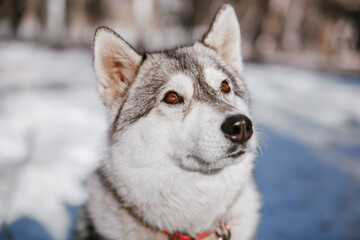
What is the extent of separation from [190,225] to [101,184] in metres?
0.84

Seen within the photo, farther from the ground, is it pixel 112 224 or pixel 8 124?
pixel 112 224

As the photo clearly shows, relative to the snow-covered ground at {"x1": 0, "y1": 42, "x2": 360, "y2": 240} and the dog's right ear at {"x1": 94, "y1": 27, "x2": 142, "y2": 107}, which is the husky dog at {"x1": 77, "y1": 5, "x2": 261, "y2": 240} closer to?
the dog's right ear at {"x1": 94, "y1": 27, "x2": 142, "y2": 107}

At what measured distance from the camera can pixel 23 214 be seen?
117 inches

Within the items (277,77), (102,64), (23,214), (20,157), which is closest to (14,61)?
(20,157)

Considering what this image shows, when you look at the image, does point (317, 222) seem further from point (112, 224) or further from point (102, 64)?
point (102, 64)

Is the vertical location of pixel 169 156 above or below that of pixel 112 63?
below

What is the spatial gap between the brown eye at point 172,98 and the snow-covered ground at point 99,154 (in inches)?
30.2

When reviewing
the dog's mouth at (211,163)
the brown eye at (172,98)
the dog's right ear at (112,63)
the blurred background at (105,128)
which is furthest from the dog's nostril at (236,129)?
the dog's right ear at (112,63)

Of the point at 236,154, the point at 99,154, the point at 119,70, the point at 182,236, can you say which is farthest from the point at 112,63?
the point at 182,236

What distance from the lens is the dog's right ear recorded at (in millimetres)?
2074

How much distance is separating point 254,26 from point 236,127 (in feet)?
60.3

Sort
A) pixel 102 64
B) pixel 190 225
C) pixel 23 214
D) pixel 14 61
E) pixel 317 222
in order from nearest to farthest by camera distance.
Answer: pixel 190 225 → pixel 102 64 → pixel 23 214 → pixel 317 222 → pixel 14 61

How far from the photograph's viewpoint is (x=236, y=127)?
1736 mm

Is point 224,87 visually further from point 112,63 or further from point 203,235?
point 203,235
